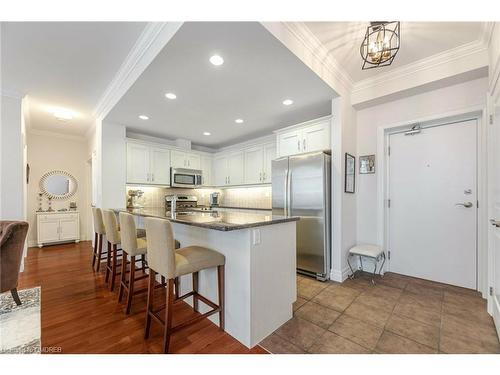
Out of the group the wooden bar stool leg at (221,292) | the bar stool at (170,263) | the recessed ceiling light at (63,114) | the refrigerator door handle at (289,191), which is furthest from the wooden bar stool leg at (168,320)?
the recessed ceiling light at (63,114)

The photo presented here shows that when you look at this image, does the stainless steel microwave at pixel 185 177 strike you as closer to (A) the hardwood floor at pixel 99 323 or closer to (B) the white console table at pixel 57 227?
(A) the hardwood floor at pixel 99 323

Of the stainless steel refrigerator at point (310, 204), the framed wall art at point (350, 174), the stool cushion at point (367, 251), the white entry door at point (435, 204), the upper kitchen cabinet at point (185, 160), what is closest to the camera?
the white entry door at point (435, 204)

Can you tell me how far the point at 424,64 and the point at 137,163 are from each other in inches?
183

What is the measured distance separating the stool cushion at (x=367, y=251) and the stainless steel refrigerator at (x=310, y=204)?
1.12 ft

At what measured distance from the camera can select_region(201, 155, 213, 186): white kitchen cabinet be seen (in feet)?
18.0

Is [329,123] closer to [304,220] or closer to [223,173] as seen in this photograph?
[304,220]

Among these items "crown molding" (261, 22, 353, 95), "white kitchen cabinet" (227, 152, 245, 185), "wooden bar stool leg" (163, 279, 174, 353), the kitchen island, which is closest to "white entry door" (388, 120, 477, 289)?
"crown molding" (261, 22, 353, 95)

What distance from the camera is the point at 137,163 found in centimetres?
420

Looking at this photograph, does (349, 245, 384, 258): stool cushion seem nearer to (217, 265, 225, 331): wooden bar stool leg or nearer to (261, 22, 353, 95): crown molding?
(217, 265, 225, 331): wooden bar stool leg

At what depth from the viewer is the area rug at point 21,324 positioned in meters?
1.62

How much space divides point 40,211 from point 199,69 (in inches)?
208

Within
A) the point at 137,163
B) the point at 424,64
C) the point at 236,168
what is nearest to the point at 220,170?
the point at 236,168
